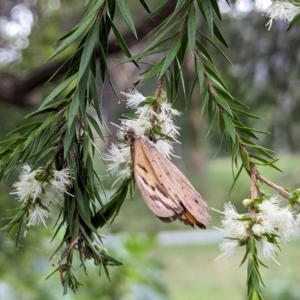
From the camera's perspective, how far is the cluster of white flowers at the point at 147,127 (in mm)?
316

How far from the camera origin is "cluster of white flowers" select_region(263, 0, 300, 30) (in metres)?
0.32

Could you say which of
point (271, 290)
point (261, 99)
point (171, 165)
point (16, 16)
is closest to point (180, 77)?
point (171, 165)

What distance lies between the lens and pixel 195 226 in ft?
0.99

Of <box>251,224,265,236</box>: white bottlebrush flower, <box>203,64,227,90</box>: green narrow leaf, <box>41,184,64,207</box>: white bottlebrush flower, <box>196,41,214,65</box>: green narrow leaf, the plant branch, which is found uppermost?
the plant branch

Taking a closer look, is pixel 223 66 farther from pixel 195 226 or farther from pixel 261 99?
pixel 195 226

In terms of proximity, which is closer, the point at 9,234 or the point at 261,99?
the point at 9,234

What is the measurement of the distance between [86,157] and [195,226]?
3.2 inches

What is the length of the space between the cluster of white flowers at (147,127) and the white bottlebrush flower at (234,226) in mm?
58

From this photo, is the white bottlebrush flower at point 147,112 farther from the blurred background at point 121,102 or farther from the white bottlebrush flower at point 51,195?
the blurred background at point 121,102

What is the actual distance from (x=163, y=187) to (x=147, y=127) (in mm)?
43

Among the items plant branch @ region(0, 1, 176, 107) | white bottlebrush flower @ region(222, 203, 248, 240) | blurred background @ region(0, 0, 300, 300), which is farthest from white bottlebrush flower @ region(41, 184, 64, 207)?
plant branch @ region(0, 1, 176, 107)

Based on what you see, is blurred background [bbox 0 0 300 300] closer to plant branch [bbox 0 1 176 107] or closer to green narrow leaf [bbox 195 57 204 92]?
plant branch [bbox 0 1 176 107]

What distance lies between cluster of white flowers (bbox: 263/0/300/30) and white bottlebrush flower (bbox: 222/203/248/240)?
0.13 m

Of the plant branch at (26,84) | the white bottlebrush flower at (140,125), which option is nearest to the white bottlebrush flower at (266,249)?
the white bottlebrush flower at (140,125)
